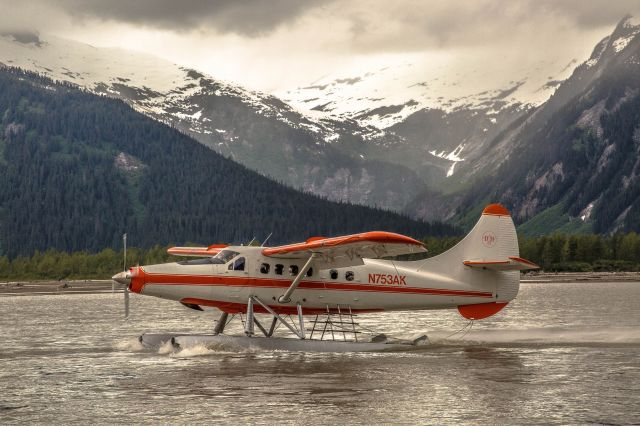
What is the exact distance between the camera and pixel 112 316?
238 feet

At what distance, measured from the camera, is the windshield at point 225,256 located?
38125 millimetres

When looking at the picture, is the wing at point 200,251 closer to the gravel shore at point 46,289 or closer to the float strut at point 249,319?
the float strut at point 249,319

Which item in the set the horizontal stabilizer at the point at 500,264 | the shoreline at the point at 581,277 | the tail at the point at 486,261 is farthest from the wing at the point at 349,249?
the shoreline at the point at 581,277

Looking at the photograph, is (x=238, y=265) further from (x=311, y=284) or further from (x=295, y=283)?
(x=311, y=284)

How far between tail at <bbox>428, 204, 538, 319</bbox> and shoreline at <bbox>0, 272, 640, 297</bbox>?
108 m

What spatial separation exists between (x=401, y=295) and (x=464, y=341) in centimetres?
529

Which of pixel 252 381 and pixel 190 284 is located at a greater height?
pixel 190 284

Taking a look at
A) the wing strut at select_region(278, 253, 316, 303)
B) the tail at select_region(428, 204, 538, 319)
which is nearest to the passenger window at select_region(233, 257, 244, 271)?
the wing strut at select_region(278, 253, 316, 303)

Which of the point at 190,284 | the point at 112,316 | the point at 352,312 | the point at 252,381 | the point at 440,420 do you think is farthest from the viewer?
the point at 112,316

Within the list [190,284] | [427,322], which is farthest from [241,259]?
[427,322]

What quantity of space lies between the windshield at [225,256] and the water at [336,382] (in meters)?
3.38

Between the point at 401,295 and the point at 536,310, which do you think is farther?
the point at 536,310

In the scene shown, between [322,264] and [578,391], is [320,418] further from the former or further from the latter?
[322,264]

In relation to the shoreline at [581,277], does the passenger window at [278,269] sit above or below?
above
